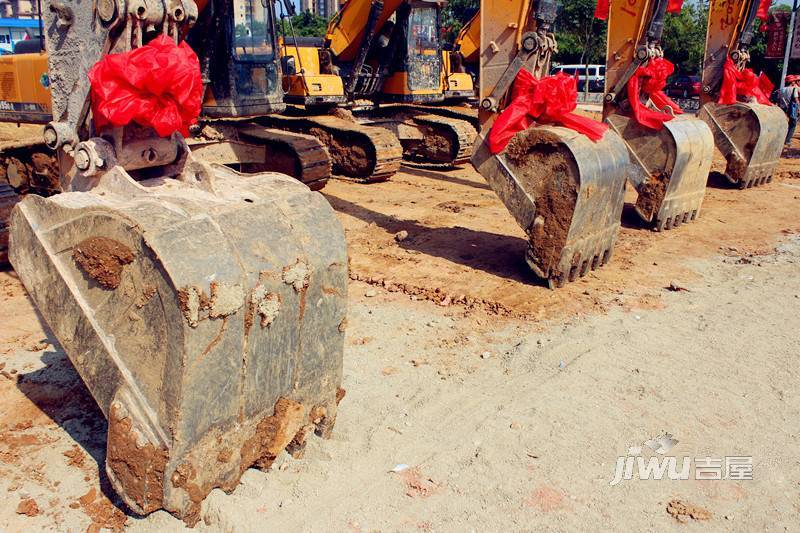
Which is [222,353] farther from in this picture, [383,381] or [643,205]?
[643,205]

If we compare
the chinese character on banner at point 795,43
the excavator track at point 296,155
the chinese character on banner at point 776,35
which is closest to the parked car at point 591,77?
the chinese character on banner at point 776,35

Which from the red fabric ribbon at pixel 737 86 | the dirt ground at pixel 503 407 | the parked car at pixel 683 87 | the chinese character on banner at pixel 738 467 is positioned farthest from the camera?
the parked car at pixel 683 87

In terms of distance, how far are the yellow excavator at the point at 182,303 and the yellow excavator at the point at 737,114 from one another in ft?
32.8

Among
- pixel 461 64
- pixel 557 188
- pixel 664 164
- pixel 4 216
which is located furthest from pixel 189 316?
pixel 461 64

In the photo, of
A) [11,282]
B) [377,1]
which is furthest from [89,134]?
[377,1]

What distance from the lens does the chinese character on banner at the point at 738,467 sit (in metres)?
3.38

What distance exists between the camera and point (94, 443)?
11.1 feet

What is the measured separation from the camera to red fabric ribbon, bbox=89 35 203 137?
325 centimetres

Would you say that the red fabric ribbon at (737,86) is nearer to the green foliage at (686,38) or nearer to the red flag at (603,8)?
the red flag at (603,8)

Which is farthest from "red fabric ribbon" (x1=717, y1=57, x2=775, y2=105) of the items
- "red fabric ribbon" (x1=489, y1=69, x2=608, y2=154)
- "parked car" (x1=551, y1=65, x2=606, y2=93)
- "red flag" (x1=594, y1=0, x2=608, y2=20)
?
"parked car" (x1=551, y1=65, x2=606, y2=93)

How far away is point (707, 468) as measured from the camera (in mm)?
3434

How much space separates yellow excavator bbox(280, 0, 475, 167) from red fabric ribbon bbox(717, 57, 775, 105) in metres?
4.17

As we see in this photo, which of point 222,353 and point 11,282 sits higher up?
point 222,353

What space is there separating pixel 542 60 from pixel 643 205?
2.45 metres
